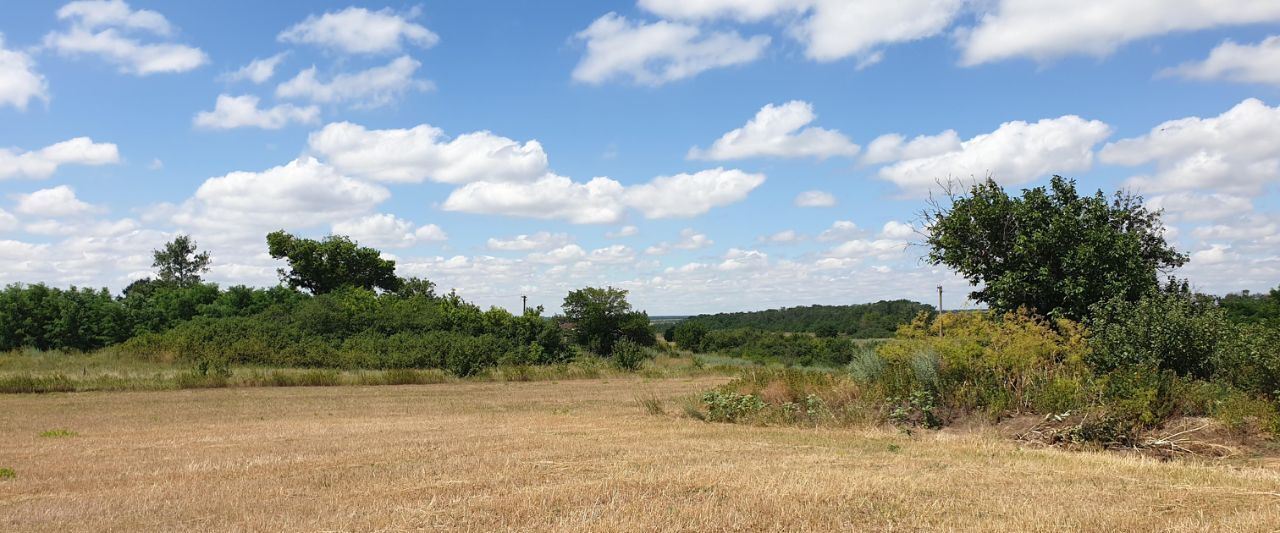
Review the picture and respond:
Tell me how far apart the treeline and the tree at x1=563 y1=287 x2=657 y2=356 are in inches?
3.0

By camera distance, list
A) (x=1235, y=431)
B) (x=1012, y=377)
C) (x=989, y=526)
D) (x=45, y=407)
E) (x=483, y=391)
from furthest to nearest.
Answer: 1. (x=483, y=391)
2. (x=45, y=407)
3. (x=1012, y=377)
4. (x=1235, y=431)
5. (x=989, y=526)

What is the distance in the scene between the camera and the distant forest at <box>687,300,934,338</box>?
126 metres

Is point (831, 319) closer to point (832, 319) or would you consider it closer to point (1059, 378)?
point (832, 319)

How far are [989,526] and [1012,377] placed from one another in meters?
11.1

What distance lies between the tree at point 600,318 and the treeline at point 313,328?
0.08 metres

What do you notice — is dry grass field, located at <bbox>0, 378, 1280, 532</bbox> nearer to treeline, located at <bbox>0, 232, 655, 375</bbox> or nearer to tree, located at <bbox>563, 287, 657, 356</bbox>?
treeline, located at <bbox>0, 232, 655, 375</bbox>

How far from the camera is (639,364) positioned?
53.7 meters

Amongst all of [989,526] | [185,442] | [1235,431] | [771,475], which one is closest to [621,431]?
[771,475]

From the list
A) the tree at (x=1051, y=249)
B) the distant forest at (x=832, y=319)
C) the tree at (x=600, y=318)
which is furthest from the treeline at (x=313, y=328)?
the distant forest at (x=832, y=319)

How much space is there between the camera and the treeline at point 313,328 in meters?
48.1

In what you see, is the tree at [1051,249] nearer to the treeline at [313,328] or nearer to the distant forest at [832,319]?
the treeline at [313,328]

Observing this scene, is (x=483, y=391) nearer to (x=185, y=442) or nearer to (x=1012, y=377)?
(x=185, y=442)

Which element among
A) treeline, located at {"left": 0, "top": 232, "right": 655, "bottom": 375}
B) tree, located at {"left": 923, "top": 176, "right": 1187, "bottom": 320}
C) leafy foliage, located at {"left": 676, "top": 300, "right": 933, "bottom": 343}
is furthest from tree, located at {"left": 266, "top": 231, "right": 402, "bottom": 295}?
tree, located at {"left": 923, "top": 176, "right": 1187, "bottom": 320}

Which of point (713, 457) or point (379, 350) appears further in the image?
point (379, 350)
